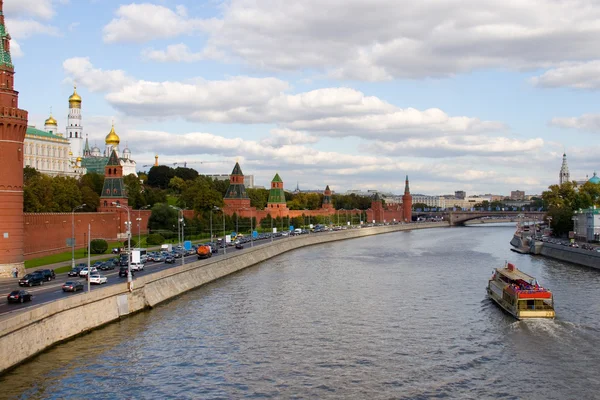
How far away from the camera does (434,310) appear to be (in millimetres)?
43750

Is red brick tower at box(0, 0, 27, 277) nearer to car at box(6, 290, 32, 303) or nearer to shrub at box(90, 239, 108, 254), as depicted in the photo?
car at box(6, 290, 32, 303)

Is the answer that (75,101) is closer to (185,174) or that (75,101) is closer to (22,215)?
(185,174)

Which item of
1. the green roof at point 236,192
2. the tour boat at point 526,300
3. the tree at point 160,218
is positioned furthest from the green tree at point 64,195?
the tour boat at point 526,300

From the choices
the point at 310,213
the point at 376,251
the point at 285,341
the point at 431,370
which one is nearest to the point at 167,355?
the point at 285,341

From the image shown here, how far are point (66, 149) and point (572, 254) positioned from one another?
109 meters

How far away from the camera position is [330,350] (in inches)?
1292

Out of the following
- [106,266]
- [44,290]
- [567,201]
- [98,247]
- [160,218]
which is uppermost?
[567,201]

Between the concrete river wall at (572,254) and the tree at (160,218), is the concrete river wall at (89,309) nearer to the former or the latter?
the tree at (160,218)

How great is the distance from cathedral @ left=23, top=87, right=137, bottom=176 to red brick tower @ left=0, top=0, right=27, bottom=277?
2525 inches

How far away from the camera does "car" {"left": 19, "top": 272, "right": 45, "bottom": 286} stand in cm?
4306

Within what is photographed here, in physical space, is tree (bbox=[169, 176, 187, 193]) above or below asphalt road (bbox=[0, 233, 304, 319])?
above

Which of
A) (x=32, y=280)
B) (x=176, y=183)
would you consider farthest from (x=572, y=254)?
(x=176, y=183)

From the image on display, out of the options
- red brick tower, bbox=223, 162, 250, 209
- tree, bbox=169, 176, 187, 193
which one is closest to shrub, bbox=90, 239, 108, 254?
red brick tower, bbox=223, 162, 250, 209

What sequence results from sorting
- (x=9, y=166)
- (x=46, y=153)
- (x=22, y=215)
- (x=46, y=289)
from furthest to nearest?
(x=46, y=153) → (x=22, y=215) → (x=9, y=166) → (x=46, y=289)
